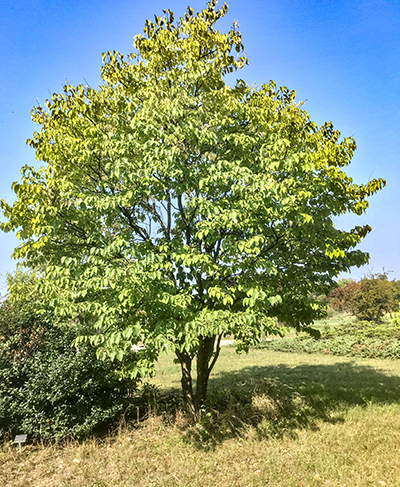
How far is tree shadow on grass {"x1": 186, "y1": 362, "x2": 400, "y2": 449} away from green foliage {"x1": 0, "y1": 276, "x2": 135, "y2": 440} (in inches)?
89.4

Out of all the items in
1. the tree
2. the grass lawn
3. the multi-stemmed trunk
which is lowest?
the grass lawn

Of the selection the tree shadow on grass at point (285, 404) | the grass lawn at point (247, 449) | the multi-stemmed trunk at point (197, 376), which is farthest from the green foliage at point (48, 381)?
the tree shadow on grass at point (285, 404)

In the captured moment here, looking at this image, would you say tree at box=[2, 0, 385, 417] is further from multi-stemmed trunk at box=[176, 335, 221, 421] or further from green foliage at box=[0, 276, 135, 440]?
green foliage at box=[0, 276, 135, 440]

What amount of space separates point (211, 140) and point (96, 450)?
21.8ft

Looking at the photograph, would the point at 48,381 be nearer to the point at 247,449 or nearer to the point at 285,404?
the point at 247,449

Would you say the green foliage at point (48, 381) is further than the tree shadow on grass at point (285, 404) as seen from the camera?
No

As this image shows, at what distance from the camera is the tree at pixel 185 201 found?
5.68 metres

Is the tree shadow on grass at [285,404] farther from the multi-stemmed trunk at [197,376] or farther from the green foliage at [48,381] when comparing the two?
the green foliage at [48,381]

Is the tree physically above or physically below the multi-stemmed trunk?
above

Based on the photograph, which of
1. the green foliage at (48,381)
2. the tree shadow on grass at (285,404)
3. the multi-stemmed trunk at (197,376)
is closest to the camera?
the green foliage at (48,381)

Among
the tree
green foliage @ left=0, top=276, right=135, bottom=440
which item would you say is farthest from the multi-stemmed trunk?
green foliage @ left=0, top=276, right=135, bottom=440

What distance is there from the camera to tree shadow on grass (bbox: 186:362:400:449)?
7.07 meters

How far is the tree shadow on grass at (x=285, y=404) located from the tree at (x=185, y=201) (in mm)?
812

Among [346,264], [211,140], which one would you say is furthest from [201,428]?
[211,140]
